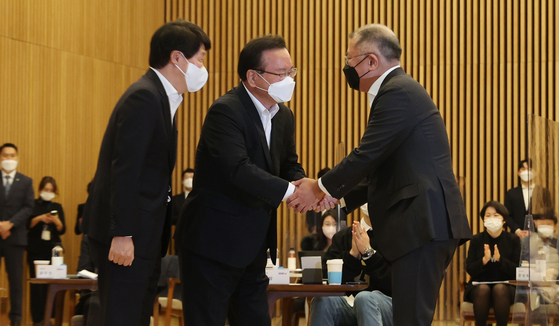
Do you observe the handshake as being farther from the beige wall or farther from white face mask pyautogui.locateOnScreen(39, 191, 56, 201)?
white face mask pyautogui.locateOnScreen(39, 191, 56, 201)

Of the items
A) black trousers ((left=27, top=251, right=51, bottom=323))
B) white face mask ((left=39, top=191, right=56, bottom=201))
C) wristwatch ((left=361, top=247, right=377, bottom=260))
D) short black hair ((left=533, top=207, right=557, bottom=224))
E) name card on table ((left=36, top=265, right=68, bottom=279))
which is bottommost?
black trousers ((left=27, top=251, right=51, bottom=323))

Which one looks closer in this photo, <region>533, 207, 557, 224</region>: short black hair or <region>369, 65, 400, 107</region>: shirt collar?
<region>369, 65, 400, 107</region>: shirt collar

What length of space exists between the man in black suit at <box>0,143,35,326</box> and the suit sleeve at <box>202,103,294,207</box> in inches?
184

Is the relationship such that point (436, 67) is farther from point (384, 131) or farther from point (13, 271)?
point (384, 131)

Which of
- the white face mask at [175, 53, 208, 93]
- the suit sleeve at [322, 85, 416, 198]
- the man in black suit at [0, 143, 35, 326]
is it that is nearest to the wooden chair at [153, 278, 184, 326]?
the man in black suit at [0, 143, 35, 326]

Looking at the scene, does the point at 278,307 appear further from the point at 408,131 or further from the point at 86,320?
the point at 408,131

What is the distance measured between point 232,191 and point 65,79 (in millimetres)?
6297

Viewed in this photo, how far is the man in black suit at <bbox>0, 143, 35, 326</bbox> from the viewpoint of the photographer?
6738 millimetres

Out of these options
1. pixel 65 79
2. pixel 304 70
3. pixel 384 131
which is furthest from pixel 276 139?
pixel 304 70

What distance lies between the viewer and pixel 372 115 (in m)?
2.82

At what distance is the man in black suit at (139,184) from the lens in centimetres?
247

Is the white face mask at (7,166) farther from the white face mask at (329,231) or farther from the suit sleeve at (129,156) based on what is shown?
the suit sleeve at (129,156)

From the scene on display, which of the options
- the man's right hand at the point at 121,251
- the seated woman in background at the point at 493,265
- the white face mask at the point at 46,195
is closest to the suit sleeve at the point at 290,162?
the man's right hand at the point at 121,251

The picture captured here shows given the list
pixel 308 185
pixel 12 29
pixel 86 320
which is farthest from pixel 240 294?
pixel 12 29
